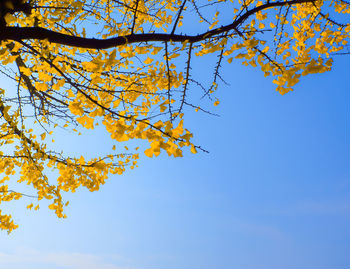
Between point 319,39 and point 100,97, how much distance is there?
3.11 meters

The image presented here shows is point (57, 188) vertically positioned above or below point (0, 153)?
below

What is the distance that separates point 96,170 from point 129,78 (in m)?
1.61

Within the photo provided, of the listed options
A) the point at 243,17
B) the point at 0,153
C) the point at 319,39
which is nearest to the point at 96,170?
the point at 0,153

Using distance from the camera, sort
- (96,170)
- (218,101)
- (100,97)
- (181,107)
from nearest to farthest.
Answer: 1. (181,107)
2. (100,97)
3. (218,101)
4. (96,170)

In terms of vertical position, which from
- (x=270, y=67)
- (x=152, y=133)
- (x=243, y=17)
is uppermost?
(x=243, y=17)

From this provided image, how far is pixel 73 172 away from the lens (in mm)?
4219

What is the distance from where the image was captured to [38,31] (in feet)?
6.96

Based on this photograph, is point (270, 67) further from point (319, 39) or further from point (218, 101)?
point (319, 39)

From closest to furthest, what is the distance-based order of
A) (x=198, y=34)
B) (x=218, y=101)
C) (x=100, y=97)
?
(x=198, y=34) → (x=100, y=97) → (x=218, y=101)

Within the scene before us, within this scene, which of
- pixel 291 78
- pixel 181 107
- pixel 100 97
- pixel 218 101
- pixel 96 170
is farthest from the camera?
pixel 96 170

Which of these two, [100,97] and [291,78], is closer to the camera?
[291,78]

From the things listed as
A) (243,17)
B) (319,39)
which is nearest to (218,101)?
(243,17)

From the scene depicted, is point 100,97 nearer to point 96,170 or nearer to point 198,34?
point 198,34

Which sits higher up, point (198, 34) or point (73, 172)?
point (198, 34)
